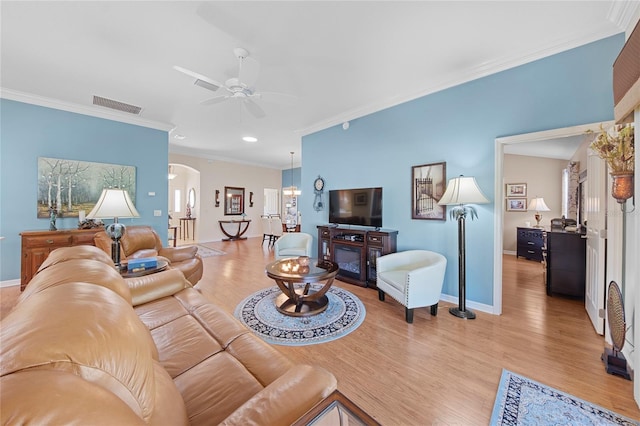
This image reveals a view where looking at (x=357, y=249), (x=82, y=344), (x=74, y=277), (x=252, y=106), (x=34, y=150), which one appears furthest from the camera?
(x=357, y=249)

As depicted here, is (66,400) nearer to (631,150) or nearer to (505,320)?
(631,150)

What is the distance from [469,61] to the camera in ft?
9.09

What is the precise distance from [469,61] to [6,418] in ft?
12.6

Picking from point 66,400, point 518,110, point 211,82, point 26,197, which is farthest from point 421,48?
point 26,197

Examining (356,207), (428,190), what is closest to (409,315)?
(428,190)

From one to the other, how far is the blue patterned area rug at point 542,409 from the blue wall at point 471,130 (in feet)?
4.31

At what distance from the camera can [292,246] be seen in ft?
14.9

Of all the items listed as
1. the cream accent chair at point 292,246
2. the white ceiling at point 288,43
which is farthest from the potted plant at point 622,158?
the cream accent chair at point 292,246

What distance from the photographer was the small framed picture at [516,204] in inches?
231

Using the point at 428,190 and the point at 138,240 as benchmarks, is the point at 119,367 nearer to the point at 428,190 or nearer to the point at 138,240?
the point at 428,190

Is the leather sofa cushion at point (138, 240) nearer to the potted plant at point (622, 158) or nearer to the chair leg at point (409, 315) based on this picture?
the chair leg at point (409, 315)

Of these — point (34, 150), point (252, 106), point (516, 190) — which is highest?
point (252, 106)

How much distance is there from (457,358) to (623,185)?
5.96 ft

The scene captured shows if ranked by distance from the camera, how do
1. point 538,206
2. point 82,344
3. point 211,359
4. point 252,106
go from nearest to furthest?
point 82,344 < point 211,359 < point 252,106 < point 538,206
